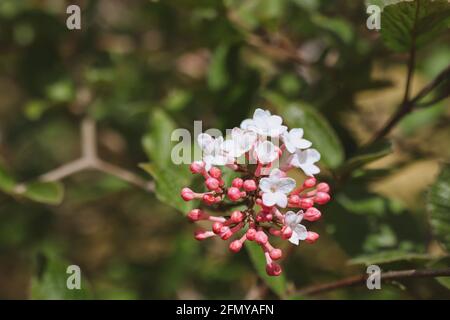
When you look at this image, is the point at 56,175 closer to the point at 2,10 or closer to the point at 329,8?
the point at 2,10

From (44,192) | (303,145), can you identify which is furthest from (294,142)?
(44,192)

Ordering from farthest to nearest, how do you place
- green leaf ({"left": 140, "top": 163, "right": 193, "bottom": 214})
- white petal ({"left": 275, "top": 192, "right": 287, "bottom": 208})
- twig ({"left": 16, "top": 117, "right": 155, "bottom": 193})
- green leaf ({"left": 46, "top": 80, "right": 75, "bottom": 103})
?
1. green leaf ({"left": 46, "top": 80, "right": 75, "bottom": 103})
2. twig ({"left": 16, "top": 117, "right": 155, "bottom": 193})
3. green leaf ({"left": 140, "top": 163, "right": 193, "bottom": 214})
4. white petal ({"left": 275, "top": 192, "right": 287, "bottom": 208})

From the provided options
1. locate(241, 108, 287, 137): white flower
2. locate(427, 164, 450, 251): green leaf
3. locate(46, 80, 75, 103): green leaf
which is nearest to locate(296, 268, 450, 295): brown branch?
locate(427, 164, 450, 251): green leaf

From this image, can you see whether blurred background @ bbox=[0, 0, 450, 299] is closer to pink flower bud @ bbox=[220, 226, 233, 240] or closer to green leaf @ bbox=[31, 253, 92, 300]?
green leaf @ bbox=[31, 253, 92, 300]

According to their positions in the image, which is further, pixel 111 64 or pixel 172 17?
pixel 172 17
